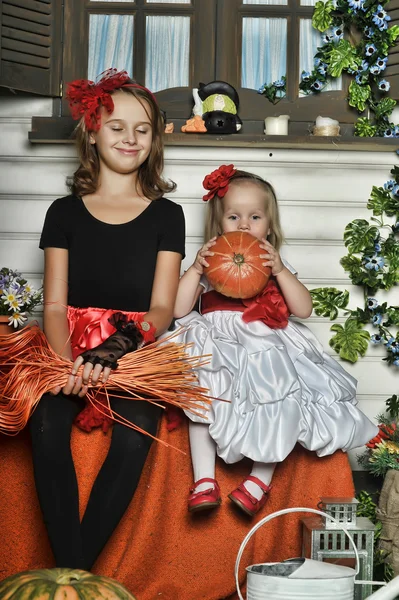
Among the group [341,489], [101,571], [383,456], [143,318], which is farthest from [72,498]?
[383,456]

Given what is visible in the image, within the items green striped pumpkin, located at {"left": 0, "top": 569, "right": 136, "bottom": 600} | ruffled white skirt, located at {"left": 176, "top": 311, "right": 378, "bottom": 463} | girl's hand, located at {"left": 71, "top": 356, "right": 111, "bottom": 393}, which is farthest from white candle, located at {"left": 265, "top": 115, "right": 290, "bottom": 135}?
green striped pumpkin, located at {"left": 0, "top": 569, "right": 136, "bottom": 600}

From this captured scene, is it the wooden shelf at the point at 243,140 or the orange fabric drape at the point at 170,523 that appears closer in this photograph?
the orange fabric drape at the point at 170,523

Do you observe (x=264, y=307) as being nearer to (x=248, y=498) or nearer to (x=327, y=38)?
(x=248, y=498)

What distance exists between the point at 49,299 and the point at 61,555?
94cm

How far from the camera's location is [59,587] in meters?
1.76

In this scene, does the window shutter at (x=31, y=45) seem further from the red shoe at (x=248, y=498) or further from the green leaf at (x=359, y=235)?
the red shoe at (x=248, y=498)

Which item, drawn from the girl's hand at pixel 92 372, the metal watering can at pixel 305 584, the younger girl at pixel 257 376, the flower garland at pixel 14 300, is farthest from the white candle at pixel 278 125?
the metal watering can at pixel 305 584

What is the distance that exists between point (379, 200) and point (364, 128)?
1.03ft

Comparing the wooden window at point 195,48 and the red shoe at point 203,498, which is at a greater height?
the wooden window at point 195,48

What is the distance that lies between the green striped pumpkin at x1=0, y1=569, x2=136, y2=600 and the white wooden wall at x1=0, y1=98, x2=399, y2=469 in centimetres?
200

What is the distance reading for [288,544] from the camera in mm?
2818

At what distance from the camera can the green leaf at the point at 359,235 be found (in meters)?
3.63

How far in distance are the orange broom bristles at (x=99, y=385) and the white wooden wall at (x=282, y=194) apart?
1.06 m

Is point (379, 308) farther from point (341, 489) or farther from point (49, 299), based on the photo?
point (49, 299)
